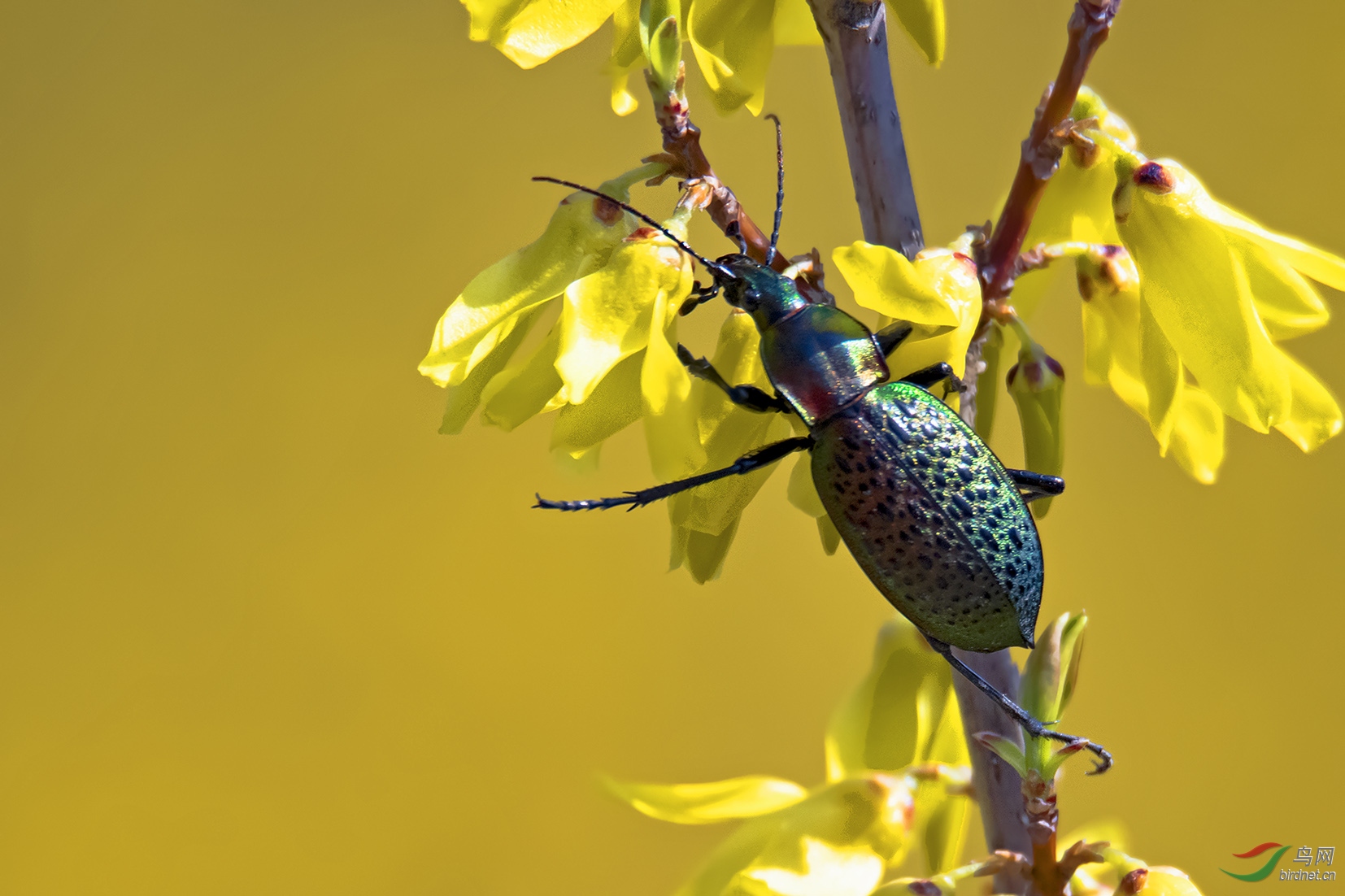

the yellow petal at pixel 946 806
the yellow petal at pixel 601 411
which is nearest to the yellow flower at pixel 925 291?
the yellow petal at pixel 601 411

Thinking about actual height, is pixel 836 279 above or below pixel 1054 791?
above

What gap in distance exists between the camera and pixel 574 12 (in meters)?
0.50

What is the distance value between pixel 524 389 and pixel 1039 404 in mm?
243

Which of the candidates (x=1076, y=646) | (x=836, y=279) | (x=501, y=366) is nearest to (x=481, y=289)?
(x=501, y=366)

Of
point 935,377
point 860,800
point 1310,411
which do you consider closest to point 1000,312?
point 935,377

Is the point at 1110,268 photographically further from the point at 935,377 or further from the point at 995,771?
the point at 995,771

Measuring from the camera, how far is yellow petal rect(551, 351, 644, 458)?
1.60 feet

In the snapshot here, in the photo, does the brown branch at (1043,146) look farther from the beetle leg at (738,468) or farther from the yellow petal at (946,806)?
the yellow petal at (946,806)

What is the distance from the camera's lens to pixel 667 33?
0.47 m

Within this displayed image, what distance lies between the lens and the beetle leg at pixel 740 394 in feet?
1.65

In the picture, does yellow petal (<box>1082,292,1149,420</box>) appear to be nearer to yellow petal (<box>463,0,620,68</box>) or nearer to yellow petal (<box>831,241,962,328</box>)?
yellow petal (<box>831,241,962,328</box>)

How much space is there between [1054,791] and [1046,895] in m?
0.06

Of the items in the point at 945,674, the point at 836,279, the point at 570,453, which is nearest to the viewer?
the point at 570,453

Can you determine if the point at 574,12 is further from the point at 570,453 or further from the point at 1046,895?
the point at 1046,895
